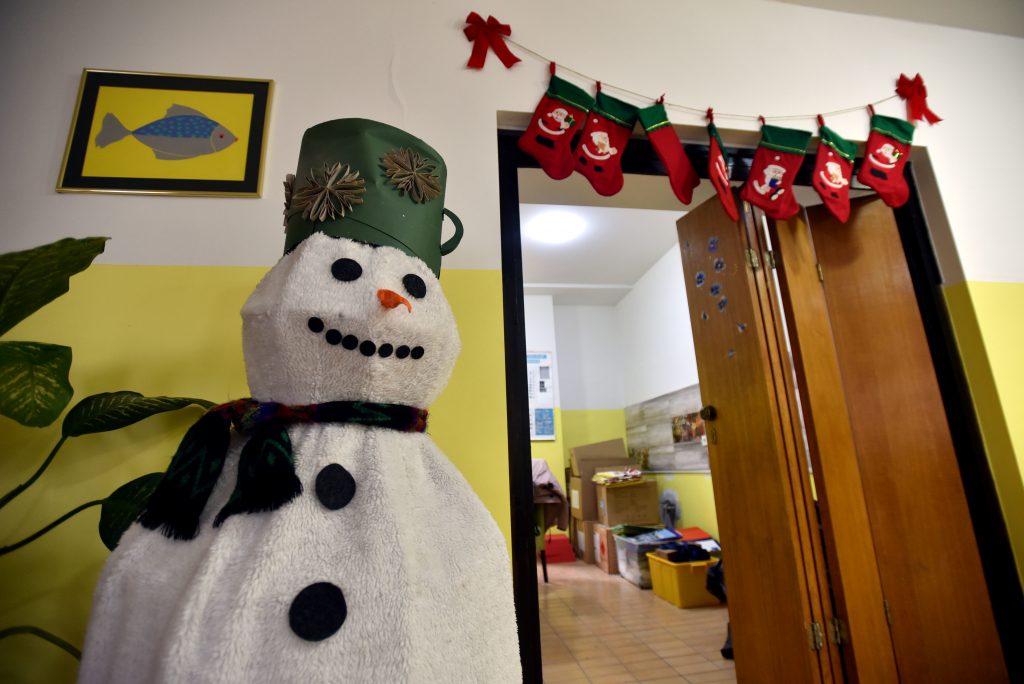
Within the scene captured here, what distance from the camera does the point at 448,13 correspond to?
1380 mm

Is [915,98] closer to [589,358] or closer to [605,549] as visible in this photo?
[605,549]

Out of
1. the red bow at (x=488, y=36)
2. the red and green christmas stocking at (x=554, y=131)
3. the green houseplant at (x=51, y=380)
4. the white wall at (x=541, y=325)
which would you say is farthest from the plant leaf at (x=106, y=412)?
the white wall at (x=541, y=325)

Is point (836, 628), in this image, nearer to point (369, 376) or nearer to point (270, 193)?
point (369, 376)

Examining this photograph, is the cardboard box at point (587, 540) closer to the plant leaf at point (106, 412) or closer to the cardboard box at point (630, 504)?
the cardboard box at point (630, 504)

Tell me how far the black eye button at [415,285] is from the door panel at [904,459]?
149cm

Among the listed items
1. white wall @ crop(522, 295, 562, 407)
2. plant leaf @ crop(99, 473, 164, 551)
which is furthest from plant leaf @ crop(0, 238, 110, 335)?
white wall @ crop(522, 295, 562, 407)

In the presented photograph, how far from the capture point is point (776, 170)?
1.47 metres

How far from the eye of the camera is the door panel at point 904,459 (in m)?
1.34

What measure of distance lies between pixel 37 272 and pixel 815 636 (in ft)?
5.98

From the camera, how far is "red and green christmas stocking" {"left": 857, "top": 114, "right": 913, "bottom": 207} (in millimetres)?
1529

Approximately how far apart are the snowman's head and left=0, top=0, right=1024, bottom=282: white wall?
2.00ft

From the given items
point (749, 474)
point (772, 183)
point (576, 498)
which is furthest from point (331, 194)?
point (576, 498)

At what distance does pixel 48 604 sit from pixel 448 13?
166 centimetres

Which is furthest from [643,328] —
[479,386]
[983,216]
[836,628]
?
[479,386]
